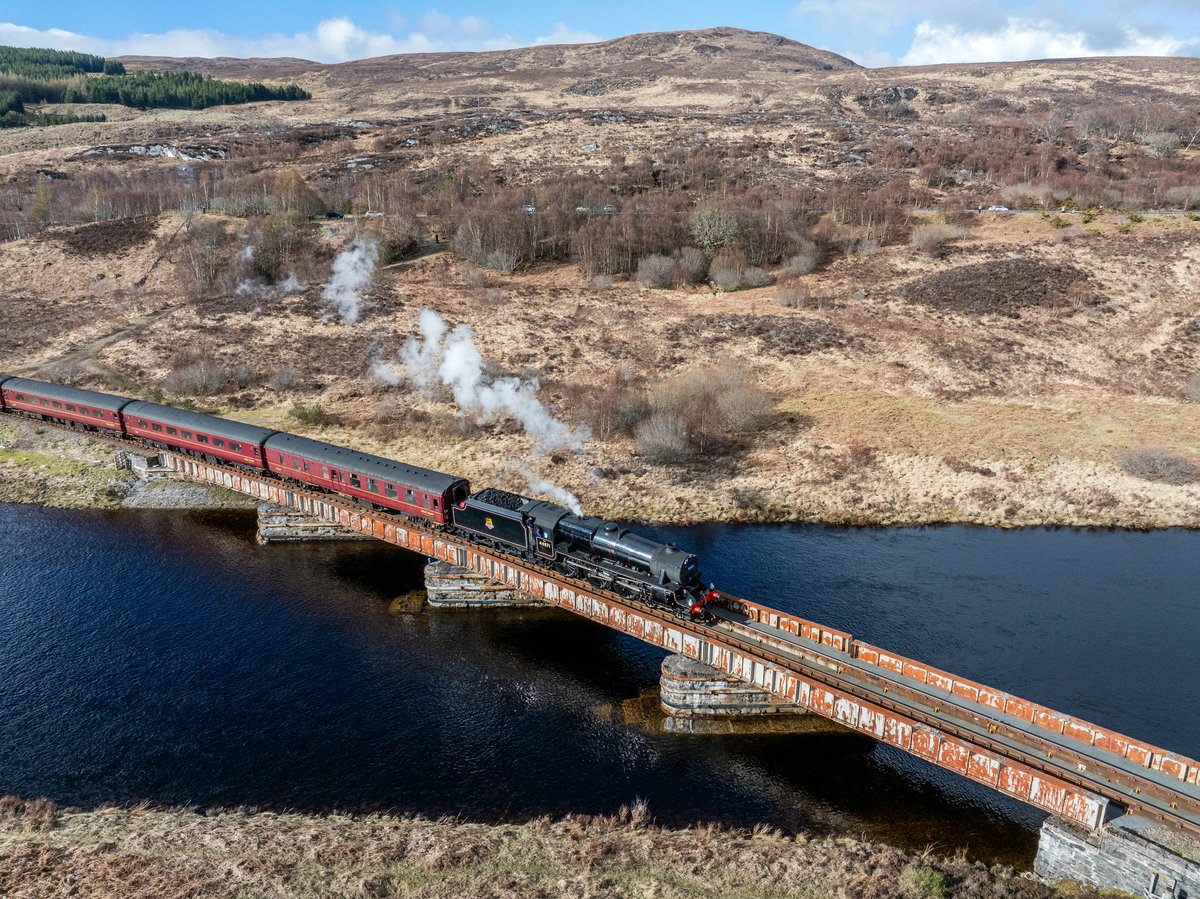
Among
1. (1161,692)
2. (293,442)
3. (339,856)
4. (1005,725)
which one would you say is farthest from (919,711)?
(293,442)

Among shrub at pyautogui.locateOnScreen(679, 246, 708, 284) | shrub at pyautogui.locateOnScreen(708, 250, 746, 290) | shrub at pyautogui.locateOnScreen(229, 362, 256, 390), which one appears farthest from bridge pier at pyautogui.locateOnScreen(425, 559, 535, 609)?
shrub at pyautogui.locateOnScreen(679, 246, 708, 284)

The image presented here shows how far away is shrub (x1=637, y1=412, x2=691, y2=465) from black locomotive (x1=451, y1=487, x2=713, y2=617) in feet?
67.5

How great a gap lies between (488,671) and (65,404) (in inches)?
1830

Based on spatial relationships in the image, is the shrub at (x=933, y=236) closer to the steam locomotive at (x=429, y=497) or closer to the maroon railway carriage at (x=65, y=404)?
the steam locomotive at (x=429, y=497)

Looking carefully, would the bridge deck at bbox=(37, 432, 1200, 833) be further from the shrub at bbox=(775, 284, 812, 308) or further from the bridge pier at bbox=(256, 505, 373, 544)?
the shrub at bbox=(775, 284, 812, 308)

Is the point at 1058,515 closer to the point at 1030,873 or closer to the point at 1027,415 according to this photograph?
the point at 1027,415

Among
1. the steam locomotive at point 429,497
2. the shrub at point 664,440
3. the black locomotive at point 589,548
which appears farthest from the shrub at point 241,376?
the black locomotive at point 589,548

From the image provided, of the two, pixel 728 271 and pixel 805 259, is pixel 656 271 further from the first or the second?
pixel 805 259

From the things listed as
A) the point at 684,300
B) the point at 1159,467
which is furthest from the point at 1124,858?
the point at 684,300

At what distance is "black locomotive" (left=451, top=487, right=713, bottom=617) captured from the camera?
33.2 metres

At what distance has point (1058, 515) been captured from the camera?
52.5 m

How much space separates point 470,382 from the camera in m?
70.2

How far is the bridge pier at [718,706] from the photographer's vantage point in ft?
107

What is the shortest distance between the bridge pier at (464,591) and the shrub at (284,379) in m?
39.0
